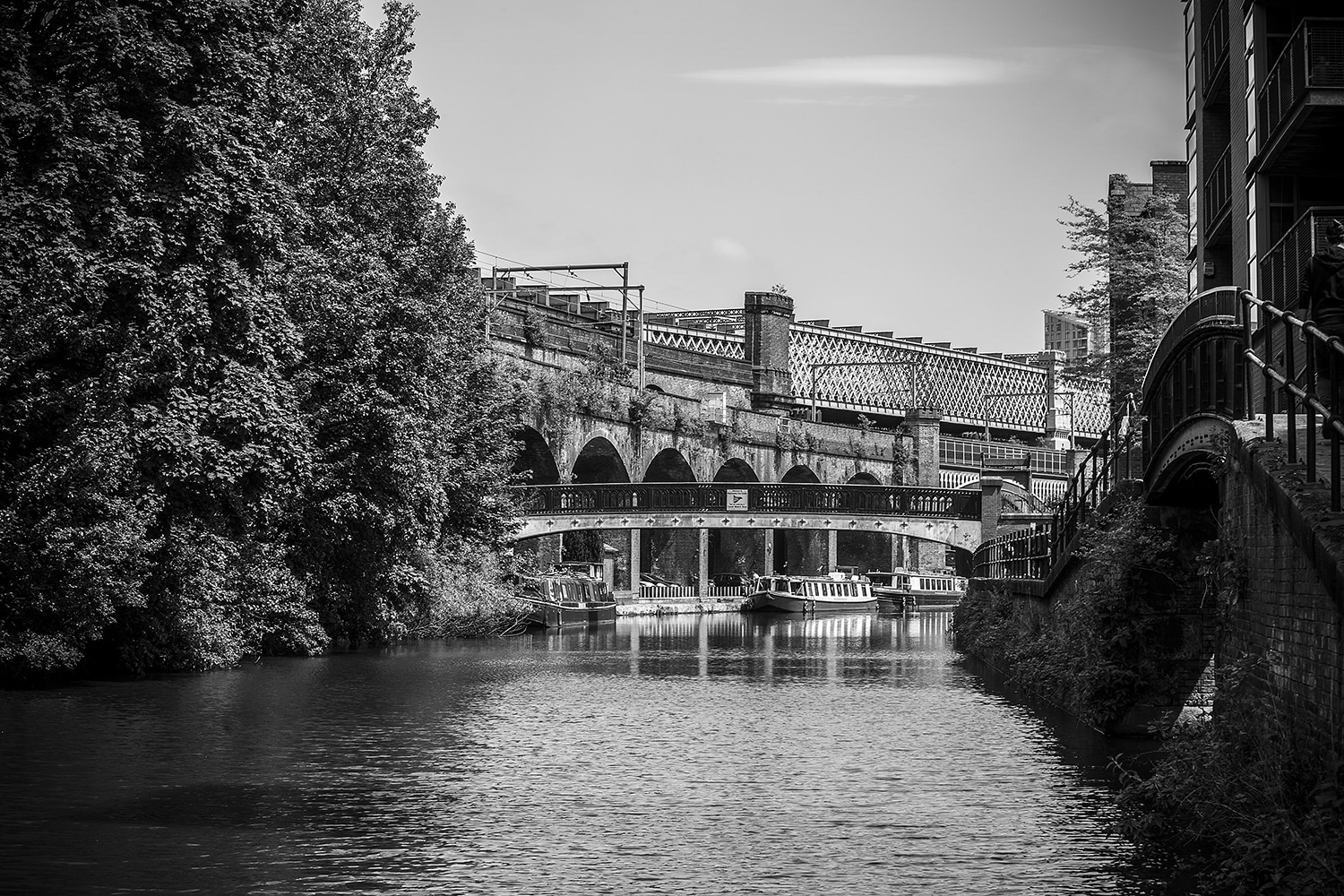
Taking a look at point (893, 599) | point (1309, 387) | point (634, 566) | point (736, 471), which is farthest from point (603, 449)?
point (1309, 387)

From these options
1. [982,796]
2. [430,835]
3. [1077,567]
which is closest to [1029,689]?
[1077,567]

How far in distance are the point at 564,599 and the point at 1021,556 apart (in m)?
22.6

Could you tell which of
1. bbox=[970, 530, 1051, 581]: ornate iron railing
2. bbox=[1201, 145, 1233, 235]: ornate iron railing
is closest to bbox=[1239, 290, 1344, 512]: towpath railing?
bbox=[970, 530, 1051, 581]: ornate iron railing

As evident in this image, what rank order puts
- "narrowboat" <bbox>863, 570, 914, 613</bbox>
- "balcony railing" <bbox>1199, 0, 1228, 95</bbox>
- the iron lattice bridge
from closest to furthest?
"balcony railing" <bbox>1199, 0, 1228, 95</bbox>
the iron lattice bridge
"narrowboat" <bbox>863, 570, 914, 613</bbox>

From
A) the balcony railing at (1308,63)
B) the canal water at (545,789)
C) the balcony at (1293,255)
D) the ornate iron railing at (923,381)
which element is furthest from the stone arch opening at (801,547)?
the balcony railing at (1308,63)

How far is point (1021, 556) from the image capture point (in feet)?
99.5

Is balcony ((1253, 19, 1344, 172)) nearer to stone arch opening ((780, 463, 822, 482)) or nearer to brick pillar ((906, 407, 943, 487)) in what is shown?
stone arch opening ((780, 463, 822, 482))

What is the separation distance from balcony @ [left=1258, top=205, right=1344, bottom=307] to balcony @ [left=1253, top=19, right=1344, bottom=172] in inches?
58.7

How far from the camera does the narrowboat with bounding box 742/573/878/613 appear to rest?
64.9m

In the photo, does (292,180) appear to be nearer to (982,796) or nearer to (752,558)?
(982,796)

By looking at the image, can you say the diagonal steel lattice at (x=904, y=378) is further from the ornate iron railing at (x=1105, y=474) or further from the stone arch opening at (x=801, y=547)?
the ornate iron railing at (x=1105, y=474)

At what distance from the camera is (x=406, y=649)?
36.5m

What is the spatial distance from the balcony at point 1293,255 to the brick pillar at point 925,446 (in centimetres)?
6248

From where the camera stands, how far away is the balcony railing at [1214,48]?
29562mm
